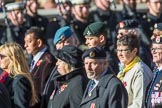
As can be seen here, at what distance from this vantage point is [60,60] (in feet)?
31.1

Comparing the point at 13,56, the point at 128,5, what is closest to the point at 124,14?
the point at 128,5

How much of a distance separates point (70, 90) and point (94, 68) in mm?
560

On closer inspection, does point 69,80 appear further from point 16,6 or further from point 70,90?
point 16,6

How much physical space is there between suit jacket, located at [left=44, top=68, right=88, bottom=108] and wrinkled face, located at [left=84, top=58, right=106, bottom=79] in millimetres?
410

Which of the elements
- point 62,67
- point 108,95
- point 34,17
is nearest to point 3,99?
point 108,95

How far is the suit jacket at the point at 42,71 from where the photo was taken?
10.8 metres

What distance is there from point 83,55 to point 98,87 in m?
0.44

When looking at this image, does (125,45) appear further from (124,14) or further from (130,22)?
(124,14)

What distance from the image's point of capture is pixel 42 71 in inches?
429

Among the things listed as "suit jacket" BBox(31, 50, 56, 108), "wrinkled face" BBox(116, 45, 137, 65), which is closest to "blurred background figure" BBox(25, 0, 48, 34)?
"suit jacket" BBox(31, 50, 56, 108)

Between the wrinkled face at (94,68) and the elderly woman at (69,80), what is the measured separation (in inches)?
16.6

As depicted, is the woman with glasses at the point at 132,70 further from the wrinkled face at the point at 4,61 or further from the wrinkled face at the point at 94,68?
the wrinkled face at the point at 4,61

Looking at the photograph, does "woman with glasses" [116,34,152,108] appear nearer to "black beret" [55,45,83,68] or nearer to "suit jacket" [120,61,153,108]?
"suit jacket" [120,61,153,108]

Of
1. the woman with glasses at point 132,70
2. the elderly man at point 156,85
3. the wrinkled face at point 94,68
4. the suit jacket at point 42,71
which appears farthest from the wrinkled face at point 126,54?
the suit jacket at point 42,71
